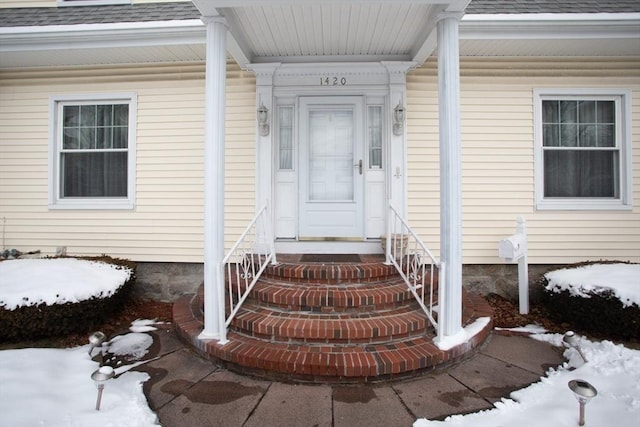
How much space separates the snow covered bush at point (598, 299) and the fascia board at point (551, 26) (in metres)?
2.90

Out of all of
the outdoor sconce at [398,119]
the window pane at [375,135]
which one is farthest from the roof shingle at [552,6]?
the window pane at [375,135]

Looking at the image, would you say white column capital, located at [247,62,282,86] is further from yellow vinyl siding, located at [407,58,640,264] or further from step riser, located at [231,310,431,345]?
step riser, located at [231,310,431,345]

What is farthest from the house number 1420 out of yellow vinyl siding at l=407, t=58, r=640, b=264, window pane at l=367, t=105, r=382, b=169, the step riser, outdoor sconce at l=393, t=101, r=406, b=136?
the step riser

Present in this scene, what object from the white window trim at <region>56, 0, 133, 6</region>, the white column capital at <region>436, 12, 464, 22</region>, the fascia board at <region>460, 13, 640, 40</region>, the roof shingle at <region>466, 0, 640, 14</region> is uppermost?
the white window trim at <region>56, 0, 133, 6</region>

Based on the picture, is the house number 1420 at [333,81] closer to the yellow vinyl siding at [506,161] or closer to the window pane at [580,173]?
the yellow vinyl siding at [506,161]

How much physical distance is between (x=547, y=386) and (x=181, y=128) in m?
5.10

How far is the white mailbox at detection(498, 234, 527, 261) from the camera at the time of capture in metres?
4.11

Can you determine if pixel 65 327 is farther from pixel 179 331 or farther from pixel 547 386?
pixel 547 386

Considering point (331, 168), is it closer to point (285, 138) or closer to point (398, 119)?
point (285, 138)

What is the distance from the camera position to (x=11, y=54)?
15.0ft

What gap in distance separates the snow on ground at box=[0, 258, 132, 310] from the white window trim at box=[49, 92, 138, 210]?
954 millimetres

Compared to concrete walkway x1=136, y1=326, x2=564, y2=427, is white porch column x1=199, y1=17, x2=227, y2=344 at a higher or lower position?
higher

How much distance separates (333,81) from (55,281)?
415cm

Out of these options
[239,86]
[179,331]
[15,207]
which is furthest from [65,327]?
[239,86]
